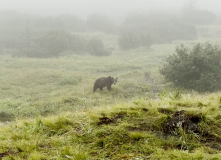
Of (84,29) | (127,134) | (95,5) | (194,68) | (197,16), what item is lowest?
(127,134)

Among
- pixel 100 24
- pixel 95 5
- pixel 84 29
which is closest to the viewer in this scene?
pixel 84 29

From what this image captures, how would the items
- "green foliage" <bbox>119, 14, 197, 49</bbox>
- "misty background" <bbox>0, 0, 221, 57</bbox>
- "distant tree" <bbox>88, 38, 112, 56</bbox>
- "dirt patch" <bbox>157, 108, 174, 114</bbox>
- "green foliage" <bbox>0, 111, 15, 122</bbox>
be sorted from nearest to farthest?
"dirt patch" <bbox>157, 108, 174, 114</bbox>
"green foliage" <bbox>0, 111, 15, 122</bbox>
"distant tree" <bbox>88, 38, 112, 56</bbox>
"misty background" <bbox>0, 0, 221, 57</bbox>
"green foliage" <bbox>119, 14, 197, 49</bbox>

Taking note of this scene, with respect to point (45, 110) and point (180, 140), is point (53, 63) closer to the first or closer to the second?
point (45, 110)

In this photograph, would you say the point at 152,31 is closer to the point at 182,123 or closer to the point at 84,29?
the point at 84,29

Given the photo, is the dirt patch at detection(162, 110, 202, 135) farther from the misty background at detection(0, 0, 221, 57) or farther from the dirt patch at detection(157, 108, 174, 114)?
the misty background at detection(0, 0, 221, 57)

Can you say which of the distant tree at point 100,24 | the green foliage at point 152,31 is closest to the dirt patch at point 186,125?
the green foliage at point 152,31

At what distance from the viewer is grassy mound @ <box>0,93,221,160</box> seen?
2672mm

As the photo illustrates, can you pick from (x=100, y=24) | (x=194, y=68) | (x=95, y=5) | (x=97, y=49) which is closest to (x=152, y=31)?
(x=100, y=24)

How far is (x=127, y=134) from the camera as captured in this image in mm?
3082

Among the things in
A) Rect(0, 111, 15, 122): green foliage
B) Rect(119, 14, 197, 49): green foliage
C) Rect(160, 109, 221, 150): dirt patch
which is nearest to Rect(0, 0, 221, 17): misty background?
Rect(119, 14, 197, 49): green foliage

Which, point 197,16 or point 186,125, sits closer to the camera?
point 186,125

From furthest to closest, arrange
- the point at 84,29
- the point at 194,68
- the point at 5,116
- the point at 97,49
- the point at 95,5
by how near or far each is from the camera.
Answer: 1. the point at 95,5
2. the point at 84,29
3. the point at 97,49
4. the point at 194,68
5. the point at 5,116

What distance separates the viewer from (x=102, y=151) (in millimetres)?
2777

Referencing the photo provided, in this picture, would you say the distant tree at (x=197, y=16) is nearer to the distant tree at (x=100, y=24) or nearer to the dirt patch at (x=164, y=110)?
the distant tree at (x=100, y=24)
